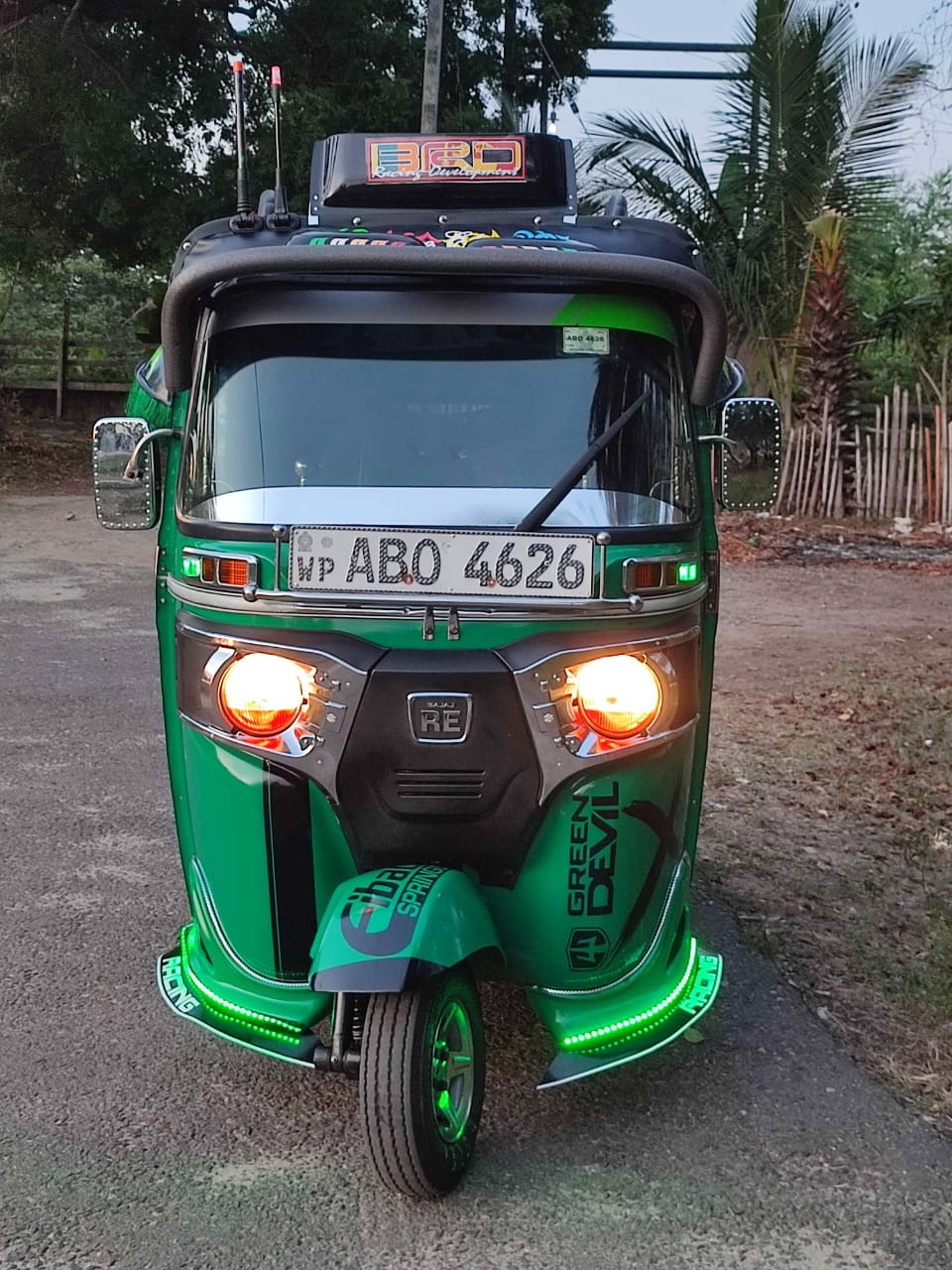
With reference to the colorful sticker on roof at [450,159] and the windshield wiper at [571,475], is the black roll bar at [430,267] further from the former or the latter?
the colorful sticker on roof at [450,159]

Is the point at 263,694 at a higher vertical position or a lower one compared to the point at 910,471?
lower

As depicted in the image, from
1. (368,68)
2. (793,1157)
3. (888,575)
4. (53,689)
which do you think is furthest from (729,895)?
(368,68)

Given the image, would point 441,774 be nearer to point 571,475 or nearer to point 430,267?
point 571,475

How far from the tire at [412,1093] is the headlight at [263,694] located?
2.23 ft

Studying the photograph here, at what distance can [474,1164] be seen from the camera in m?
3.12

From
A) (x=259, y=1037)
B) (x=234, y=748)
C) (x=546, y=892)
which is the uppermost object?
(x=234, y=748)

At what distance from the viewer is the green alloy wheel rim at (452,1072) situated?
2.95 meters

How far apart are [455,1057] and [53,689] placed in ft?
17.9

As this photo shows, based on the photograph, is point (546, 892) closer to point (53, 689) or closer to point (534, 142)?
point (534, 142)

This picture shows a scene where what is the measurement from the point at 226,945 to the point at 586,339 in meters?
1.77

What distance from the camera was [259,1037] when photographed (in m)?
3.15

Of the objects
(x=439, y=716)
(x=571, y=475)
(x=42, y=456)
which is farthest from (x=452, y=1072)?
→ (x=42, y=456)

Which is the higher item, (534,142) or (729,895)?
(534,142)

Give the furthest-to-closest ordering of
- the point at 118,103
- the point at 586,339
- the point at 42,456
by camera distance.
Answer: the point at 42,456 < the point at 118,103 < the point at 586,339
